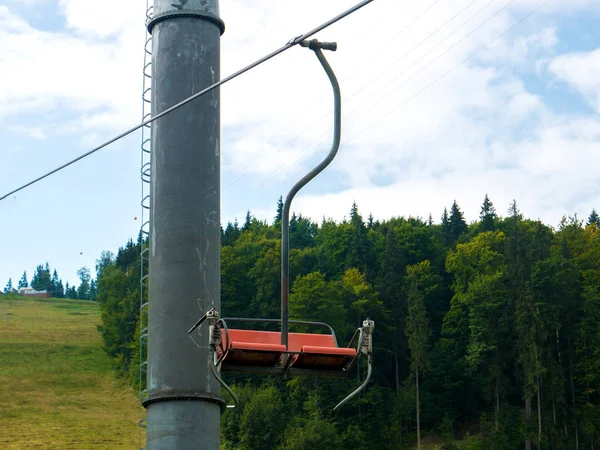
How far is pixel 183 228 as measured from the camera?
1307 cm

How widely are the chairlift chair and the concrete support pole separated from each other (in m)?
1.52

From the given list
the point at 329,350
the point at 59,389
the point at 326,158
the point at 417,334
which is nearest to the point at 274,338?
the point at 329,350

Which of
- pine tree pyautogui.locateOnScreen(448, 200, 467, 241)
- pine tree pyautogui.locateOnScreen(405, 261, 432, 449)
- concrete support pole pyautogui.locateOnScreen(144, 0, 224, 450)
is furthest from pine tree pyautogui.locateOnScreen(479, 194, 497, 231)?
concrete support pole pyautogui.locateOnScreen(144, 0, 224, 450)

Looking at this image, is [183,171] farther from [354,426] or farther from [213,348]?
[354,426]

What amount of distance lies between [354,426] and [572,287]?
25.3 m

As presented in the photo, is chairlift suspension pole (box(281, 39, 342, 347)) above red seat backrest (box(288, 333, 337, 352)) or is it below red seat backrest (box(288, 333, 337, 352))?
above

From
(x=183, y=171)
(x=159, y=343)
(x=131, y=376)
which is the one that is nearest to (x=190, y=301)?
(x=159, y=343)

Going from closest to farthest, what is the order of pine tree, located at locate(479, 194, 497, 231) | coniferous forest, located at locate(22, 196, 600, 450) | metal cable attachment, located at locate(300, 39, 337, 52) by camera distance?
metal cable attachment, located at locate(300, 39, 337, 52) < coniferous forest, located at locate(22, 196, 600, 450) < pine tree, located at locate(479, 194, 497, 231)

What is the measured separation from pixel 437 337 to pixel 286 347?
105969 mm

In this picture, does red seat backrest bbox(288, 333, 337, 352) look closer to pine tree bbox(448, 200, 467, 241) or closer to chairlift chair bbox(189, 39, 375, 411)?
chairlift chair bbox(189, 39, 375, 411)

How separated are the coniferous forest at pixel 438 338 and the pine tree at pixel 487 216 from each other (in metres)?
8.56

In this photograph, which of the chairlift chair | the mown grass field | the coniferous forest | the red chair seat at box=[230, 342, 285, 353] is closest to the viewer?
the chairlift chair

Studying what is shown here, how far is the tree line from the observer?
8975 centimetres

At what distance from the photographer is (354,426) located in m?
94.0
